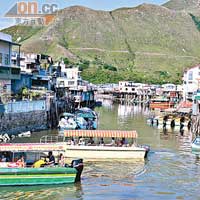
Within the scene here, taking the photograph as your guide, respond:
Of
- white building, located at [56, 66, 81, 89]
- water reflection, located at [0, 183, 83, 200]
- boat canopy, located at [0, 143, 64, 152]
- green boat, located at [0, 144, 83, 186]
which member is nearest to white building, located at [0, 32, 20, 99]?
boat canopy, located at [0, 143, 64, 152]

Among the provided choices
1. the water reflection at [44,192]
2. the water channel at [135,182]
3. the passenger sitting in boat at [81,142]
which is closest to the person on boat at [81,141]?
the passenger sitting in boat at [81,142]

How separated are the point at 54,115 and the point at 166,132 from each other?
14.2 meters

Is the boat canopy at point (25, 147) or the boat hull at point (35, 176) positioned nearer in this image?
the boat hull at point (35, 176)

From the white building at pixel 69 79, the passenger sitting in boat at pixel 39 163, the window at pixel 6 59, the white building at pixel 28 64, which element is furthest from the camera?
the white building at pixel 69 79

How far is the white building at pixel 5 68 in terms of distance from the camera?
186 ft

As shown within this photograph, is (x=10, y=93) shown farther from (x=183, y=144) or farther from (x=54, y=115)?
(x=183, y=144)

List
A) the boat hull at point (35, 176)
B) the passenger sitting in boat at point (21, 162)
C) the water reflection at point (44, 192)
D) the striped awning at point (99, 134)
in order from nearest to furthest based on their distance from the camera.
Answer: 1. the water reflection at point (44, 192)
2. the boat hull at point (35, 176)
3. the passenger sitting in boat at point (21, 162)
4. the striped awning at point (99, 134)

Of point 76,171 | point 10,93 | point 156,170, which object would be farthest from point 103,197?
point 10,93

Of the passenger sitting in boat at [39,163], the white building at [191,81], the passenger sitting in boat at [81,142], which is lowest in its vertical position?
the passenger sitting in boat at [39,163]

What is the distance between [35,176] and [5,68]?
28.3 meters

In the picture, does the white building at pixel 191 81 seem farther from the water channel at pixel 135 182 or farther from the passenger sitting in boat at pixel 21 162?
the passenger sitting in boat at pixel 21 162

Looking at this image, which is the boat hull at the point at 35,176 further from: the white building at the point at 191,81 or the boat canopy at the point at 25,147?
the white building at the point at 191,81

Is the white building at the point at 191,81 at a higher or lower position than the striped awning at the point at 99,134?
higher

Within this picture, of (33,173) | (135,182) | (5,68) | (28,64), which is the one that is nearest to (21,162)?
(33,173)
